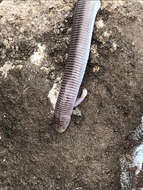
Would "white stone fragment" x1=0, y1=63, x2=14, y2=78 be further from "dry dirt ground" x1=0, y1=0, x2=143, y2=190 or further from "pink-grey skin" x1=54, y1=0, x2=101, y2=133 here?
"pink-grey skin" x1=54, y1=0, x2=101, y2=133

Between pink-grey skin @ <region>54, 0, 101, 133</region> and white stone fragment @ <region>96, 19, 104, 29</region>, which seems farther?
white stone fragment @ <region>96, 19, 104, 29</region>

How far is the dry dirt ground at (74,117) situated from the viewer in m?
3.19

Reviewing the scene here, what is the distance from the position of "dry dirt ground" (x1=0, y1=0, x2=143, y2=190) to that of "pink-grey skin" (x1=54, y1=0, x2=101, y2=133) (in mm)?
108

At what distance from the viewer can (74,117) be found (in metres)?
3.22

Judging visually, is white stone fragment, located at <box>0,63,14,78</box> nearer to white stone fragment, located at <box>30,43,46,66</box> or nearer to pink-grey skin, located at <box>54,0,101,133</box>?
white stone fragment, located at <box>30,43,46,66</box>

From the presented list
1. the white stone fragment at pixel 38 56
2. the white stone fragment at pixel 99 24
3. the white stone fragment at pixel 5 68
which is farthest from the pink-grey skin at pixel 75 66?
A: the white stone fragment at pixel 5 68

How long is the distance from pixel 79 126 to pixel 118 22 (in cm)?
112

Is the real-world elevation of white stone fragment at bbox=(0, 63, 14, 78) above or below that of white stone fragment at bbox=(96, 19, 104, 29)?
below

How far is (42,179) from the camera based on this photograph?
3209 millimetres

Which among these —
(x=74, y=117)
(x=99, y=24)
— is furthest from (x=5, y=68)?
(x=99, y=24)

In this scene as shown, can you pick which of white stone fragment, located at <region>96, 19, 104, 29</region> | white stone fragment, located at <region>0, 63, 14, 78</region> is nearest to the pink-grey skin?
white stone fragment, located at <region>96, 19, 104, 29</region>

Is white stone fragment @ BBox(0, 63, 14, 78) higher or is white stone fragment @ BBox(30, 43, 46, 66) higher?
white stone fragment @ BBox(30, 43, 46, 66)

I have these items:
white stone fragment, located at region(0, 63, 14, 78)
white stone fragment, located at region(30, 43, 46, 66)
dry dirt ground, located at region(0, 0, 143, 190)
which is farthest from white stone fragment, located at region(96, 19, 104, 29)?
white stone fragment, located at region(0, 63, 14, 78)

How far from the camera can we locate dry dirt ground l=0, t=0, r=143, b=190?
3.19m
